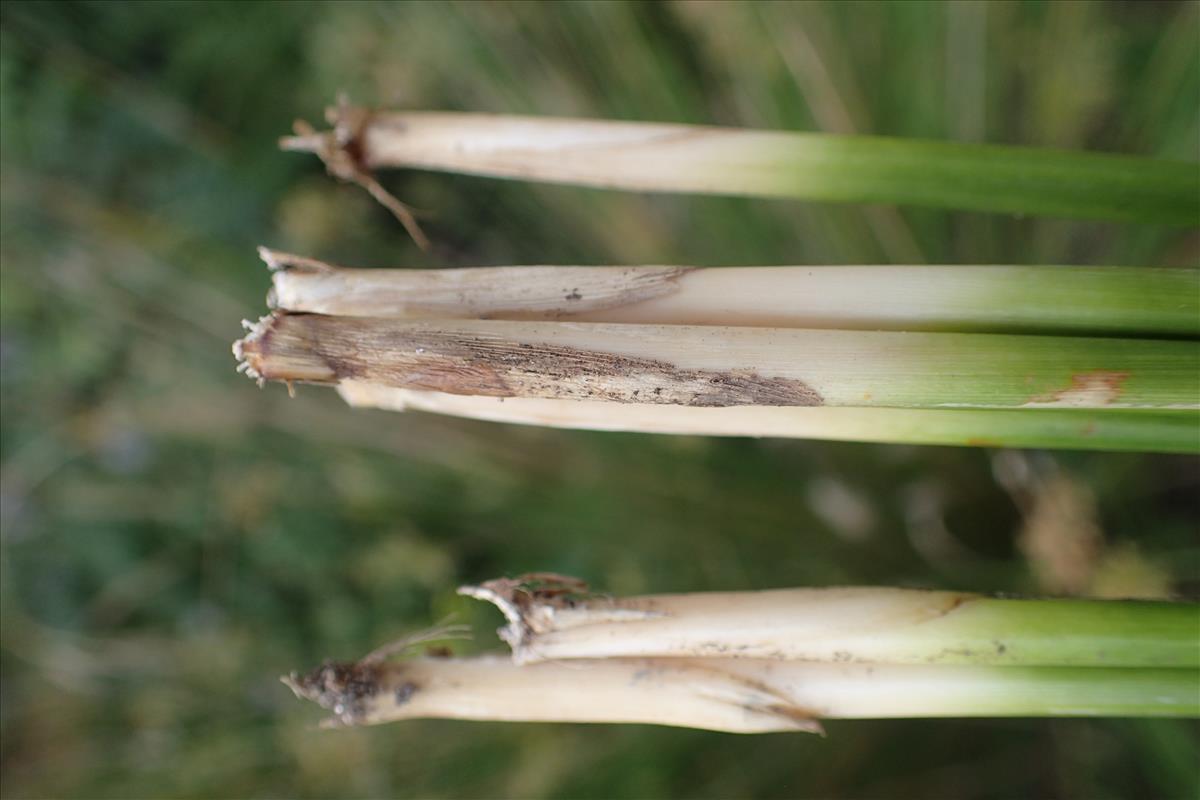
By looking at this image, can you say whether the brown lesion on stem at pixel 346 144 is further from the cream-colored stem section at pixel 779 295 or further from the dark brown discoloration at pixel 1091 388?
the dark brown discoloration at pixel 1091 388

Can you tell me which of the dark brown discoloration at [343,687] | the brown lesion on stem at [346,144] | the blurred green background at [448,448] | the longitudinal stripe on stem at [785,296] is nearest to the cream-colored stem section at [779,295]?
the longitudinal stripe on stem at [785,296]

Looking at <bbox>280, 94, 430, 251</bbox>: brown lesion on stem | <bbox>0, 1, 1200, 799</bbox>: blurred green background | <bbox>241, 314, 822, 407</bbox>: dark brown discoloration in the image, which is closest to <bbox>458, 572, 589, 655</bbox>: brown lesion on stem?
<bbox>241, 314, 822, 407</bbox>: dark brown discoloration

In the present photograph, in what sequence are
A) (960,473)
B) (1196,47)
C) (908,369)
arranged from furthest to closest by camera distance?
(960,473), (1196,47), (908,369)

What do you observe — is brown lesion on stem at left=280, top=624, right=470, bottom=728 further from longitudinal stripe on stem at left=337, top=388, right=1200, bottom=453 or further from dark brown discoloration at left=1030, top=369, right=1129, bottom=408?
dark brown discoloration at left=1030, top=369, right=1129, bottom=408

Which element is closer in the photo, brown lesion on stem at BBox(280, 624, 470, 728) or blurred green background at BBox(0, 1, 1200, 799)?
brown lesion on stem at BBox(280, 624, 470, 728)

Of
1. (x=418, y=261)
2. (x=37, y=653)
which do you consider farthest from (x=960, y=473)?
(x=37, y=653)

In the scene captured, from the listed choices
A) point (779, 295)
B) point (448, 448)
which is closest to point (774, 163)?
point (779, 295)

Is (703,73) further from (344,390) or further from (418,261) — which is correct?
(344,390)
